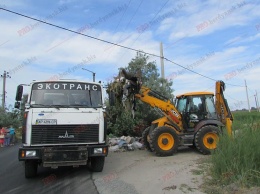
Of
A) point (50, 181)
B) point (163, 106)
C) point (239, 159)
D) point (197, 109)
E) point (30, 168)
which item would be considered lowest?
point (50, 181)

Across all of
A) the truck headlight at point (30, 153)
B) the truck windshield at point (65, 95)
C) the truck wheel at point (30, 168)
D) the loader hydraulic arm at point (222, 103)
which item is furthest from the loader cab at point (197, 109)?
the truck headlight at point (30, 153)

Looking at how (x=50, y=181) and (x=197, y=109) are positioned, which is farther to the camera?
(x=197, y=109)

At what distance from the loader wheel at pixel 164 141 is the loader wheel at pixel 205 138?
860mm

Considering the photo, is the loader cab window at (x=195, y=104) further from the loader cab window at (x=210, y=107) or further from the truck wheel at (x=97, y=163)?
the truck wheel at (x=97, y=163)

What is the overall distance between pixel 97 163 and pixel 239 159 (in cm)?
421

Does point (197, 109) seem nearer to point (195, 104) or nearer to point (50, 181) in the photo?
point (195, 104)

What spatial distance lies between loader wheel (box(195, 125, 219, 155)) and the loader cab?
804 mm

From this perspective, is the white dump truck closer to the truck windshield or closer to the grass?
the truck windshield

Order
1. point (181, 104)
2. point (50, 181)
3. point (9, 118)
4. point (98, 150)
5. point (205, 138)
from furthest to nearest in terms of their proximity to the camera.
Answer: point (9, 118) < point (181, 104) < point (205, 138) < point (98, 150) < point (50, 181)

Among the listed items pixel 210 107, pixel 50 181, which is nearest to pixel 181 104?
pixel 210 107

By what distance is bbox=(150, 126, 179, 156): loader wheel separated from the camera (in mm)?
12164

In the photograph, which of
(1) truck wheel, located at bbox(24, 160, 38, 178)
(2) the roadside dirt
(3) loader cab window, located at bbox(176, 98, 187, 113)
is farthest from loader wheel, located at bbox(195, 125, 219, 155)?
(1) truck wheel, located at bbox(24, 160, 38, 178)

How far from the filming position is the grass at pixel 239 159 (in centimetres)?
645

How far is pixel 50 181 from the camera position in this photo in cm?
838
